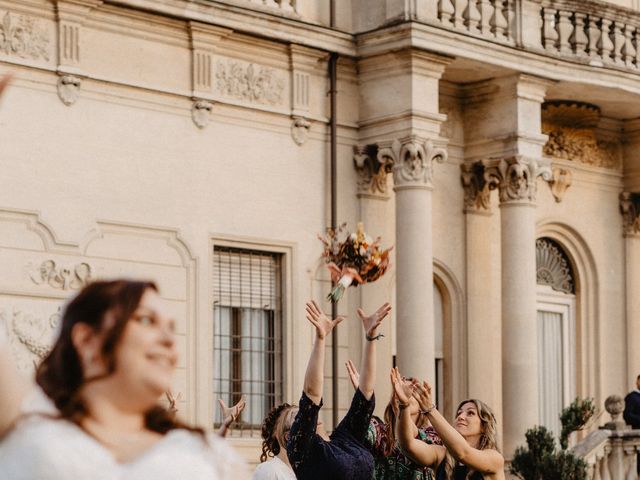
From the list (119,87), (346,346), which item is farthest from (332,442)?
(346,346)

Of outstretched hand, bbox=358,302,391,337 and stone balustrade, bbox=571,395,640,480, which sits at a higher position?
outstretched hand, bbox=358,302,391,337

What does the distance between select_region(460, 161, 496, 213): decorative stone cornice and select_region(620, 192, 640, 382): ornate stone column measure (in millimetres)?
3256

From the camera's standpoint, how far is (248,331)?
20.5 meters

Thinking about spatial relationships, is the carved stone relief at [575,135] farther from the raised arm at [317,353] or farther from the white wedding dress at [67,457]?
the white wedding dress at [67,457]

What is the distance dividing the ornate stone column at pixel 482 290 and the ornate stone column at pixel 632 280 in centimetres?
301

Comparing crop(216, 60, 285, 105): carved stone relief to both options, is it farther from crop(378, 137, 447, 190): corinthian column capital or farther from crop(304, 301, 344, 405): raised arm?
crop(304, 301, 344, 405): raised arm

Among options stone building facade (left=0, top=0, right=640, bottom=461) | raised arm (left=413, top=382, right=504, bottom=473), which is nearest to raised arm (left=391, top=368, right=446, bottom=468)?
raised arm (left=413, top=382, right=504, bottom=473)

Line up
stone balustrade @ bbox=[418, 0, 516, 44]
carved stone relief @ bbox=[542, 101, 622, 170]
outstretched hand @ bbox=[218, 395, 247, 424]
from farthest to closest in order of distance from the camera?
carved stone relief @ bbox=[542, 101, 622, 170], stone balustrade @ bbox=[418, 0, 516, 44], outstretched hand @ bbox=[218, 395, 247, 424]

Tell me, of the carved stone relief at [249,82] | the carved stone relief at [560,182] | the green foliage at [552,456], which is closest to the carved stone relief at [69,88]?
the carved stone relief at [249,82]

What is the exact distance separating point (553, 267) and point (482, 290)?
7.06ft

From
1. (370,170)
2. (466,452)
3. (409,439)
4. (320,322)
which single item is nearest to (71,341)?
(320,322)

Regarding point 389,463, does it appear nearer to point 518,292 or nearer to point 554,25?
point 518,292

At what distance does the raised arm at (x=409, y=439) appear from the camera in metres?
10.4

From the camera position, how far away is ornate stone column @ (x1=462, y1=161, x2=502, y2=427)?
22750 mm
